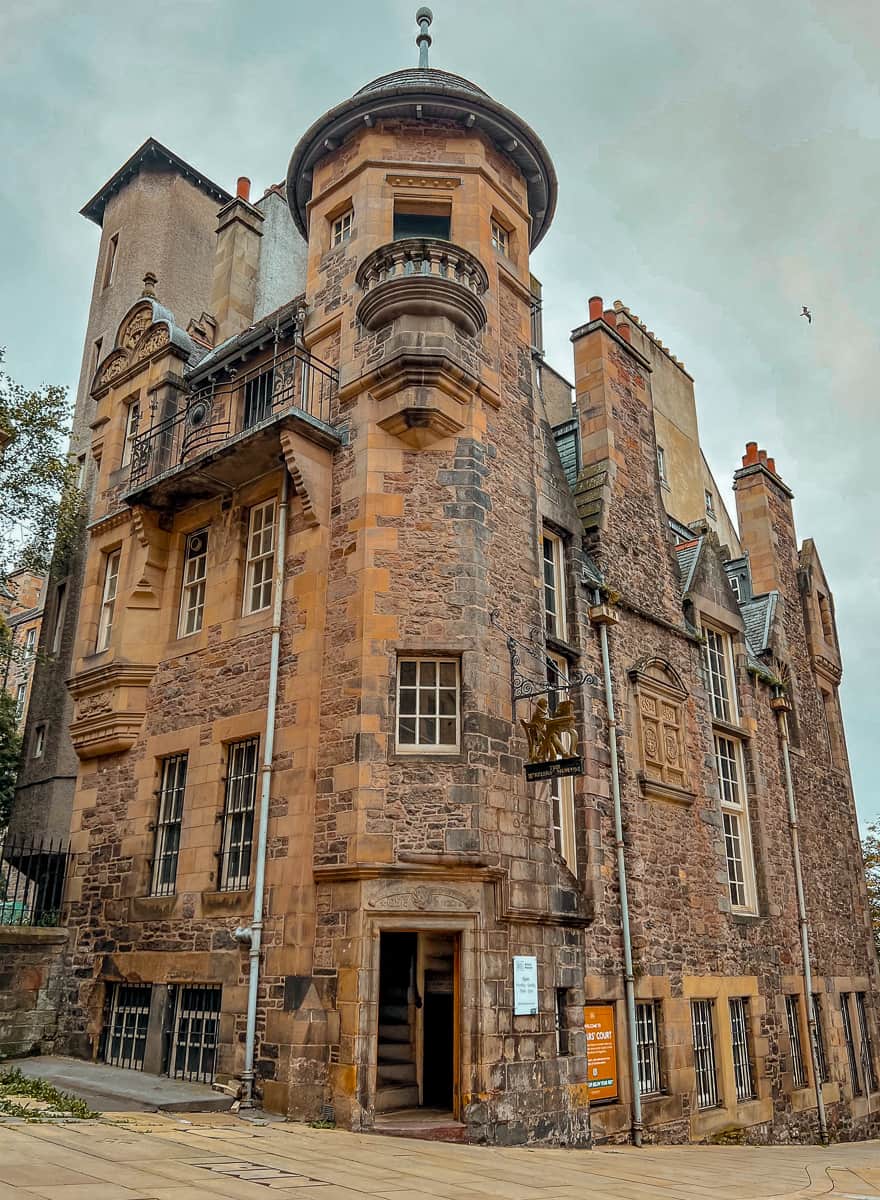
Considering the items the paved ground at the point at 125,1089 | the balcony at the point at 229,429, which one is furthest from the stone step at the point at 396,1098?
the balcony at the point at 229,429

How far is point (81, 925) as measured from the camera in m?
14.2

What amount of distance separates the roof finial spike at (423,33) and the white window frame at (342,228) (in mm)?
3506

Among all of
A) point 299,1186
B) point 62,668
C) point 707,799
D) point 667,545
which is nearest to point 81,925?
point 62,668

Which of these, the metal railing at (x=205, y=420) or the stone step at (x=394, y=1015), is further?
the metal railing at (x=205, y=420)

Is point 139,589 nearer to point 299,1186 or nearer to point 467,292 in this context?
point 467,292

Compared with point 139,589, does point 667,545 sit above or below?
above

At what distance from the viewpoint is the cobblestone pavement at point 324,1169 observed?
593cm

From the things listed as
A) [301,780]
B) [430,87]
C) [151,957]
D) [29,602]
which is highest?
[29,602]

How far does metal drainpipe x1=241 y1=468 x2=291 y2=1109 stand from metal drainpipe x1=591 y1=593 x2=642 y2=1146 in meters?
5.07

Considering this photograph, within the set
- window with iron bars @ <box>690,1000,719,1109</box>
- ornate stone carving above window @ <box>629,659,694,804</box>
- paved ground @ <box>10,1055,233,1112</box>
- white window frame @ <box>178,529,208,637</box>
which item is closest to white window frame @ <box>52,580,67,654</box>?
white window frame @ <box>178,529,208,637</box>

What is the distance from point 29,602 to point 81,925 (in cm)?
3382

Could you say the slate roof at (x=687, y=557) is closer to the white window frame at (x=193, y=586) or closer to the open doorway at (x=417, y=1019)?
the open doorway at (x=417, y=1019)

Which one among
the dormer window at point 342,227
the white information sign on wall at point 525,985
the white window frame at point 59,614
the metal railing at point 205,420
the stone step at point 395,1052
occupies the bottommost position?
the stone step at point 395,1052

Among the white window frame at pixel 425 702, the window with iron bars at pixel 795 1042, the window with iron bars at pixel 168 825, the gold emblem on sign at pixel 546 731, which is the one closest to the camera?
the white window frame at pixel 425 702
